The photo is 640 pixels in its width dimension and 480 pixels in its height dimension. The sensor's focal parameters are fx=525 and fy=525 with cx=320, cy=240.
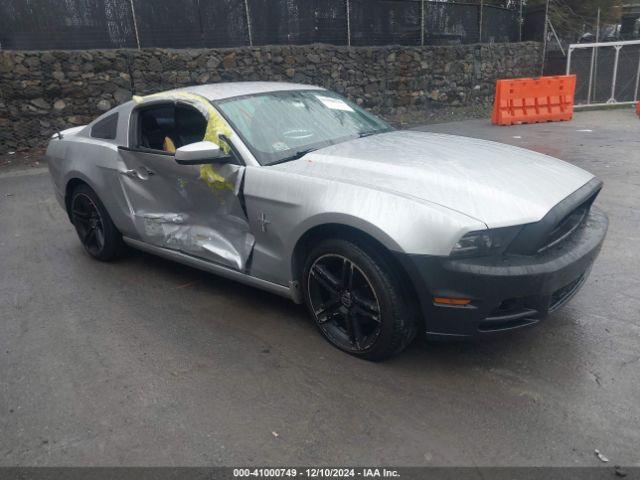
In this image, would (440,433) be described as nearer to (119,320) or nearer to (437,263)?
(437,263)

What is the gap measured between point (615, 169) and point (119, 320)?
7.18 meters

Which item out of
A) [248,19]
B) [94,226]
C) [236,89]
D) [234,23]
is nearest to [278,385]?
[236,89]

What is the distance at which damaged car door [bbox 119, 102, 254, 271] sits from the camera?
11.9 ft

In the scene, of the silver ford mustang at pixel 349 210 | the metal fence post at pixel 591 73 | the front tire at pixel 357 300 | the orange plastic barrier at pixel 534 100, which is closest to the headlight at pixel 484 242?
the silver ford mustang at pixel 349 210

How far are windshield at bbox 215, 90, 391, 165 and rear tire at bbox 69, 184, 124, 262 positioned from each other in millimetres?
1779

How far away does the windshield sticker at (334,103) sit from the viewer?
4328mm

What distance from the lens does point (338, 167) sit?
3.25 m

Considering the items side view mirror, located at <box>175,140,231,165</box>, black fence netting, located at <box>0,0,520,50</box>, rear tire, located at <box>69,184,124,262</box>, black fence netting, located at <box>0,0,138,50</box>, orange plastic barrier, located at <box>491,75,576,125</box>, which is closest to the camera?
side view mirror, located at <box>175,140,231,165</box>

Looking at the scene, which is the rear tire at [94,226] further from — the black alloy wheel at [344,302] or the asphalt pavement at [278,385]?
the black alloy wheel at [344,302]

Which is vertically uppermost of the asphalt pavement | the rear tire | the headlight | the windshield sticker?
the windshield sticker

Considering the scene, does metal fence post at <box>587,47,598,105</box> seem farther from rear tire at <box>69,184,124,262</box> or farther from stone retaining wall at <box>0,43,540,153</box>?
rear tire at <box>69,184,124,262</box>

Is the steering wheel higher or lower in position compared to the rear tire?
higher

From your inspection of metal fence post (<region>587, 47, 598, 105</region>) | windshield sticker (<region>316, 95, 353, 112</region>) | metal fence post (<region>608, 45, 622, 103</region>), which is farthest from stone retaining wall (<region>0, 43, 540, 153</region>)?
windshield sticker (<region>316, 95, 353, 112</region>)

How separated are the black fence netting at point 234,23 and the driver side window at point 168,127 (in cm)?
857
